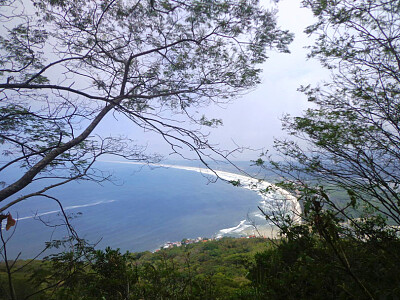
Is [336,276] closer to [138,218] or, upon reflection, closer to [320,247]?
[320,247]

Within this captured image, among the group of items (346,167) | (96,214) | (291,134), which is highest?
(96,214)

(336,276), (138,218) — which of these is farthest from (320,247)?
(138,218)

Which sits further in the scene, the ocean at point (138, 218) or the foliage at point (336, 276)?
the ocean at point (138, 218)

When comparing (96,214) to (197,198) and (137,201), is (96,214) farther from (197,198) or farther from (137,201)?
(197,198)

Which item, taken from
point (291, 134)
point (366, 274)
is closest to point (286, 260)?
point (366, 274)

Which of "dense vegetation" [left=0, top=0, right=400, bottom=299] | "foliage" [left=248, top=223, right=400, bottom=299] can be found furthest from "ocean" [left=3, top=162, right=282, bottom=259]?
"foliage" [left=248, top=223, right=400, bottom=299]

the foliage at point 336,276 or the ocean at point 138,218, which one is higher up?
the ocean at point 138,218

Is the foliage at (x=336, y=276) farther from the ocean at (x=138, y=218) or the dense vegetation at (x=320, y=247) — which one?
the ocean at (x=138, y=218)

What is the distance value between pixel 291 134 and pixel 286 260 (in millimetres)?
2192

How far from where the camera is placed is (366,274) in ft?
3.58

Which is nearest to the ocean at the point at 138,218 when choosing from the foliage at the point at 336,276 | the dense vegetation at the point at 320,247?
the dense vegetation at the point at 320,247

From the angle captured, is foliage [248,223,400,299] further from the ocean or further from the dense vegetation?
the ocean

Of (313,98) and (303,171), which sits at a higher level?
(313,98)

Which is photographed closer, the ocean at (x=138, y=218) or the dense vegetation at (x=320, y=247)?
the dense vegetation at (x=320, y=247)
